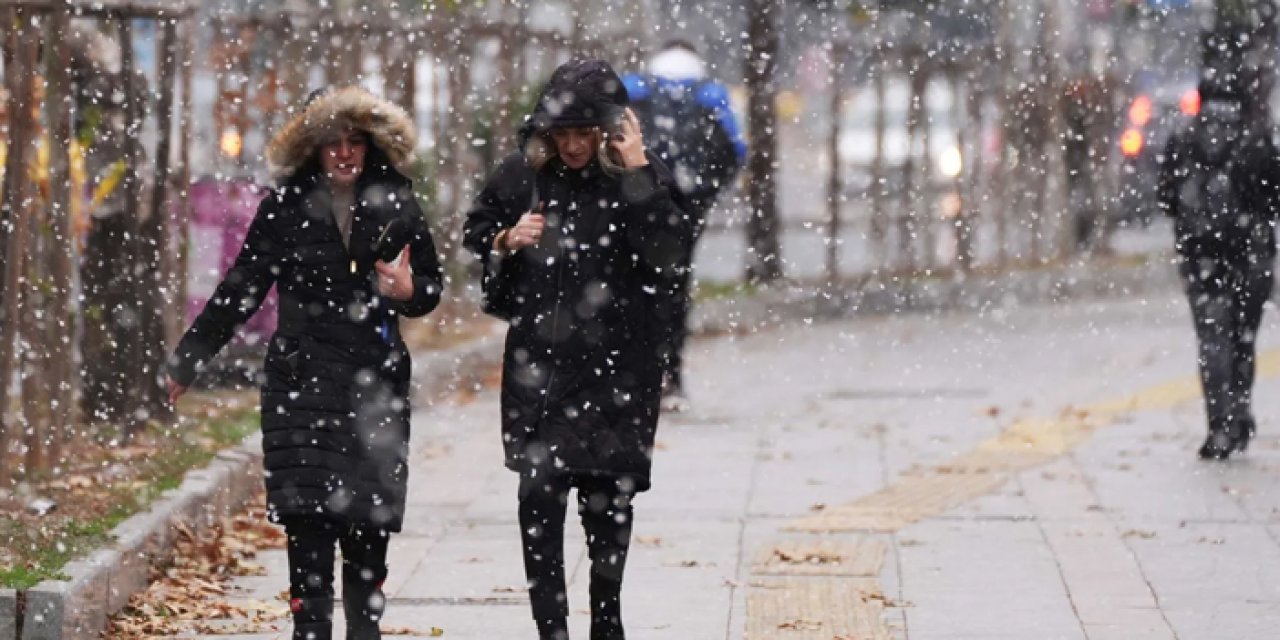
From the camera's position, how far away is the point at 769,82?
761 inches

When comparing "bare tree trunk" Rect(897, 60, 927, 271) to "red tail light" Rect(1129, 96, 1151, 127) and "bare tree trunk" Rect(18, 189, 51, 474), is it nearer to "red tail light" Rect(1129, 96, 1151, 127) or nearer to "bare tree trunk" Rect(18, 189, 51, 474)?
"red tail light" Rect(1129, 96, 1151, 127)

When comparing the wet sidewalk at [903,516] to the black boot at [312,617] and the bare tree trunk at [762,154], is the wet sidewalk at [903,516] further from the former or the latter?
the bare tree trunk at [762,154]

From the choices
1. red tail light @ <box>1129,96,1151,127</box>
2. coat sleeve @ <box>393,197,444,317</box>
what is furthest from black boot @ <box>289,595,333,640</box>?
red tail light @ <box>1129,96,1151,127</box>

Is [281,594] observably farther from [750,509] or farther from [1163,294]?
[1163,294]

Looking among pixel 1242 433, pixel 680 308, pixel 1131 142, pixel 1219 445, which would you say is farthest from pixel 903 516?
pixel 1131 142

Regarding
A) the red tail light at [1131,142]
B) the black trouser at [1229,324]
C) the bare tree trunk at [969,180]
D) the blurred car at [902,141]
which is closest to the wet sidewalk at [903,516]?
the black trouser at [1229,324]

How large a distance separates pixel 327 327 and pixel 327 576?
651 millimetres

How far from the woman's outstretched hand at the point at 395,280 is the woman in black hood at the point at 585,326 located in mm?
258

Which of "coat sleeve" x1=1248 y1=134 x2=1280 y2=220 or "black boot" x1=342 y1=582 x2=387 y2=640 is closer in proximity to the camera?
"black boot" x1=342 y1=582 x2=387 y2=640

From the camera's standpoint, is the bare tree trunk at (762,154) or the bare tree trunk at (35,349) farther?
the bare tree trunk at (762,154)

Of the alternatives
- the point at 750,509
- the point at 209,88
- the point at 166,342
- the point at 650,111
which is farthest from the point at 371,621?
the point at 209,88

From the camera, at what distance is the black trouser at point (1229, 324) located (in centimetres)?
1050

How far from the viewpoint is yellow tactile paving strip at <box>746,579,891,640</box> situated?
712cm

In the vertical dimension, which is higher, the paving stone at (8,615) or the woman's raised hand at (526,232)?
the woman's raised hand at (526,232)
